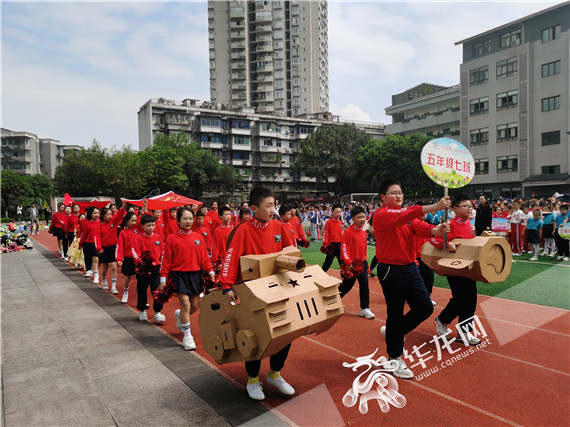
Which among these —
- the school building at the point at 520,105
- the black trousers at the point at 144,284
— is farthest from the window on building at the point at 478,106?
the black trousers at the point at 144,284

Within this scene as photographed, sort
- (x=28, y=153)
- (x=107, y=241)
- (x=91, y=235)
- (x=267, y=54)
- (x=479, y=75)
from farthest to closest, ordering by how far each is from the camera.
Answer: (x=267, y=54) → (x=28, y=153) → (x=479, y=75) → (x=91, y=235) → (x=107, y=241)

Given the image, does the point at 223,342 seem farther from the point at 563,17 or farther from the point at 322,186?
the point at 322,186

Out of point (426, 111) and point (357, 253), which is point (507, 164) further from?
point (357, 253)

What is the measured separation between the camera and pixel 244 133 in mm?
62938

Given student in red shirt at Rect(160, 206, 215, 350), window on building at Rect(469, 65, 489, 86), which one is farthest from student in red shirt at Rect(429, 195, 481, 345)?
window on building at Rect(469, 65, 489, 86)

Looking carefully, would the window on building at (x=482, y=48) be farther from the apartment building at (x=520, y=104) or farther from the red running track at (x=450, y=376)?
the red running track at (x=450, y=376)

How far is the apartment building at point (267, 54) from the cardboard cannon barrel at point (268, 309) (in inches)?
2901

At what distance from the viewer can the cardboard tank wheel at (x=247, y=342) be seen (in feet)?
10.8

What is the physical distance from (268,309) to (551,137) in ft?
134

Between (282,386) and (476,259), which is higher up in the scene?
(476,259)

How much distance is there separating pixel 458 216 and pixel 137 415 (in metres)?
4.42

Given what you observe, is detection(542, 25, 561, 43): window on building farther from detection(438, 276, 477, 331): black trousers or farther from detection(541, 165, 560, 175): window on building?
detection(438, 276, 477, 331): black trousers

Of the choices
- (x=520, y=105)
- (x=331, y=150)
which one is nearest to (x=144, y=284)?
(x=520, y=105)

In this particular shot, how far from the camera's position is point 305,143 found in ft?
182
